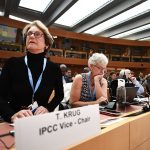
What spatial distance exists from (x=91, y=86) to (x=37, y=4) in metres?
8.33

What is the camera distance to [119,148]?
1.37 meters

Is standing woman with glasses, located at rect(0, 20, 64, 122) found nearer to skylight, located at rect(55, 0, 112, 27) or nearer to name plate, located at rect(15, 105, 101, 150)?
name plate, located at rect(15, 105, 101, 150)

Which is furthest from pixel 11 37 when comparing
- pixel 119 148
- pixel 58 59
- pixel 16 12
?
pixel 119 148

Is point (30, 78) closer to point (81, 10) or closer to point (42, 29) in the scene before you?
point (42, 29)

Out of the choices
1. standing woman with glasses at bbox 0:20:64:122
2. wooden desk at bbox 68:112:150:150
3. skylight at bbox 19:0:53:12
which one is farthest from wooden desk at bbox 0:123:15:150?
skylight at bbox 19:0:53:12

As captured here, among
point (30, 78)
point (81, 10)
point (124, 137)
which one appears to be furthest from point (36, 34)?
point (81, 10)

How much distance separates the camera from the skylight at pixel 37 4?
9.55 m

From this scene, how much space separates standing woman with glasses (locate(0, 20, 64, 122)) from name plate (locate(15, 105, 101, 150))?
44cm

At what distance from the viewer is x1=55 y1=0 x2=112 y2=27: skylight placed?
9.37 m

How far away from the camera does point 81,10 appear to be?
33.8 feet

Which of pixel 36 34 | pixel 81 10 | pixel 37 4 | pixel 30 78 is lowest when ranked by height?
pixel 30 78

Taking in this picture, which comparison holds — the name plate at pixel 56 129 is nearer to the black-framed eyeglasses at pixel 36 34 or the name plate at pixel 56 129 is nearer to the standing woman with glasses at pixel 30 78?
the standing woman with glasses at pixel 30 78

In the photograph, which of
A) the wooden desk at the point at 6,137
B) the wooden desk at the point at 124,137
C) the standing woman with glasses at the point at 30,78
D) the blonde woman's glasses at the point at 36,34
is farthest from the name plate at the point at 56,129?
the blonde woman's glasses at the point at 36,34

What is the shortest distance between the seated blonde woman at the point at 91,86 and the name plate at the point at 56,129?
1.25 m
